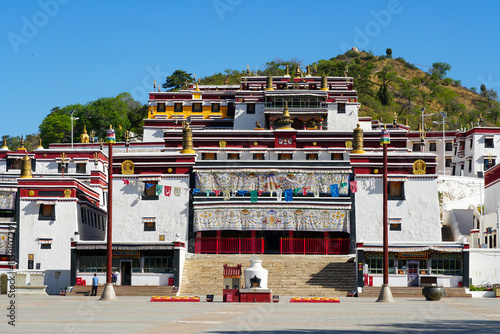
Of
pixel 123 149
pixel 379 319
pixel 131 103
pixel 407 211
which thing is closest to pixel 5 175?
pixel 123 149

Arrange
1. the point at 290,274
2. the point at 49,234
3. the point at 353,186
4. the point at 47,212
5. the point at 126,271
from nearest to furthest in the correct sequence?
the point at 290,274 < the point at 126,271 < the point at 353,186 < the point at 49,234 < the point at 47,212

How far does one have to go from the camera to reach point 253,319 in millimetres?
28688

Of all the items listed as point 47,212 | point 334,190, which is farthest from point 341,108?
point 47,212

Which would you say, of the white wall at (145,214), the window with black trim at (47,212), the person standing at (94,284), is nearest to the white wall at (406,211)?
the white wall at (145,214)

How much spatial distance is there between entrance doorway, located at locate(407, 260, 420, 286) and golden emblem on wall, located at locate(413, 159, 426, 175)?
9.51 metres

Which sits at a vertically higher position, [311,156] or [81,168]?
[311,156]

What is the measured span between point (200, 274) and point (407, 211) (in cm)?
1629

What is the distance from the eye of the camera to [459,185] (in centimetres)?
8512

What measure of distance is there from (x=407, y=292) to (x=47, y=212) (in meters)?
26.6

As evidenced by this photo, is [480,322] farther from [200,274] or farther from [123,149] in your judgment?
[123,149]

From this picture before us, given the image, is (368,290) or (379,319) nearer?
(379,319)

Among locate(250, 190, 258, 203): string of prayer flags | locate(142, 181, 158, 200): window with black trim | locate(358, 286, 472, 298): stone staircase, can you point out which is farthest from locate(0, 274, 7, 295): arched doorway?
locate(358, 286, 472, 298): stone staircase

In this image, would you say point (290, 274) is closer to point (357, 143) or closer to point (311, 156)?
point (357, 143)

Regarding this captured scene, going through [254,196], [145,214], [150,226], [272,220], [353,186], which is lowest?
[150,226]
